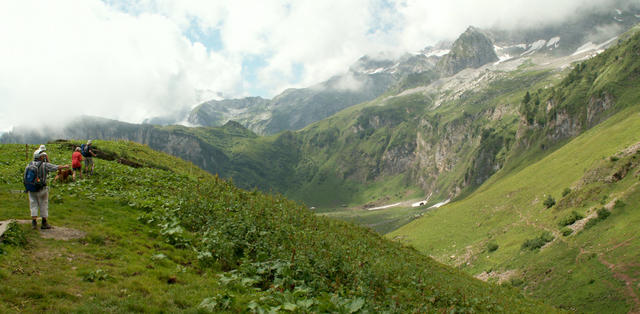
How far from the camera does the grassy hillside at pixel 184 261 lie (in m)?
12.8

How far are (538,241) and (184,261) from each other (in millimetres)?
67125

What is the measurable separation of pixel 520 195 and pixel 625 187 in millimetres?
46654

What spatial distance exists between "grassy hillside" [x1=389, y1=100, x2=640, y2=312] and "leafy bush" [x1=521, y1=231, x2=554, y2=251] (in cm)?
41

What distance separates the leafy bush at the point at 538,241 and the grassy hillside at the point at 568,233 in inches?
16.3

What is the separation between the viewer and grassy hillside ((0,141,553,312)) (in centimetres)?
1284

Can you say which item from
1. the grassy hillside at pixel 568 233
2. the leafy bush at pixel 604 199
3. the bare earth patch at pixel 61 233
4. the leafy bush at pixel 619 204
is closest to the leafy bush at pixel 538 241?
the grassy hillside at pixel 568 233

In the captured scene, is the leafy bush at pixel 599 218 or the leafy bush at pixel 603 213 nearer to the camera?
the leafy bush at pixel 603 213

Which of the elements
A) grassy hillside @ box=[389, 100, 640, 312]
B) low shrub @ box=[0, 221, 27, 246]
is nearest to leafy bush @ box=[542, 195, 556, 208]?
grassy hillside @ box=[389, 100, 640, 312]

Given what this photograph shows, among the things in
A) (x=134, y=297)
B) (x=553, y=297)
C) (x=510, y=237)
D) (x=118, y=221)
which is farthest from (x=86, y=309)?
(x=510, y=237)

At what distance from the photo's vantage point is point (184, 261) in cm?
1794

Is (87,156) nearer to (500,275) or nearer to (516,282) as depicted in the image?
(516,282)

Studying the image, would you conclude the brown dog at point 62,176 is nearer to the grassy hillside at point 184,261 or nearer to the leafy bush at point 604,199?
the grassy hillside at point 184,261

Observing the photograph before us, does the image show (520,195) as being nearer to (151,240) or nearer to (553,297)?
(553,297)

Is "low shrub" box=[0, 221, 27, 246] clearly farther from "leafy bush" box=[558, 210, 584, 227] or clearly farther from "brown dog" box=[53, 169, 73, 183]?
"leafy bush" box=[558, 210, 584, 227]
